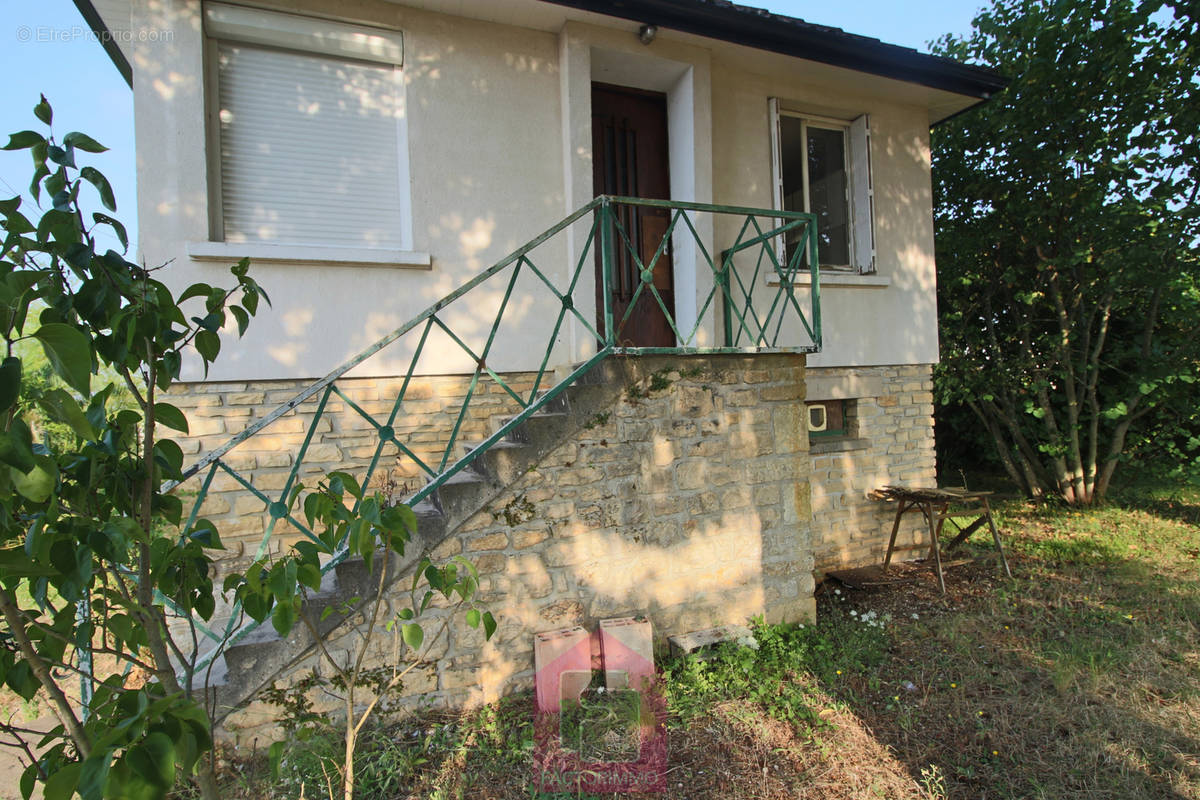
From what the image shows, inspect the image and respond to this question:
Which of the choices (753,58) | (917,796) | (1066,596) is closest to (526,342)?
(753,58)

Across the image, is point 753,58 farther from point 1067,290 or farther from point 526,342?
point 1067,290

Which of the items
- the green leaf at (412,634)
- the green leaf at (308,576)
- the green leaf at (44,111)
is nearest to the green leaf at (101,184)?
the green leaf at (44,111)

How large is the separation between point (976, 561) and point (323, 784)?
5495mm

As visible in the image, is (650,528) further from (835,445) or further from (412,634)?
(835,445)

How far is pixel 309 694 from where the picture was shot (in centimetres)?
279

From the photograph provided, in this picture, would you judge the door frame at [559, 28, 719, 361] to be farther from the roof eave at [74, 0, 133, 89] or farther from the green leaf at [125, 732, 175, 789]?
the green leaf at [125, 732, 175, 789]

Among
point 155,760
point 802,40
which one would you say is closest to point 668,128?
point 802,40

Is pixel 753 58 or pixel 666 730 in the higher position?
pixel 753 58

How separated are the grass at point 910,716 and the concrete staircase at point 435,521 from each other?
1.48 ft

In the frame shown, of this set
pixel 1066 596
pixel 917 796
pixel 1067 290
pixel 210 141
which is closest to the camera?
pixel 917 796

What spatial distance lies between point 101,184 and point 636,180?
13.9ft

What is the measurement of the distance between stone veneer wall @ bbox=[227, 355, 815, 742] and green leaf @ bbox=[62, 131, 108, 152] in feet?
7.15

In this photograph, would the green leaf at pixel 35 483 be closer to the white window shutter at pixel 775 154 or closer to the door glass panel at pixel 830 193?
the white window shutter at pixel 775 154

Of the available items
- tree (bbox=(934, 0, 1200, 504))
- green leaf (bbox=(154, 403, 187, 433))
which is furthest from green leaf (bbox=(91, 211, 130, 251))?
tree (bbox=(934, 0, 1200, 504))
